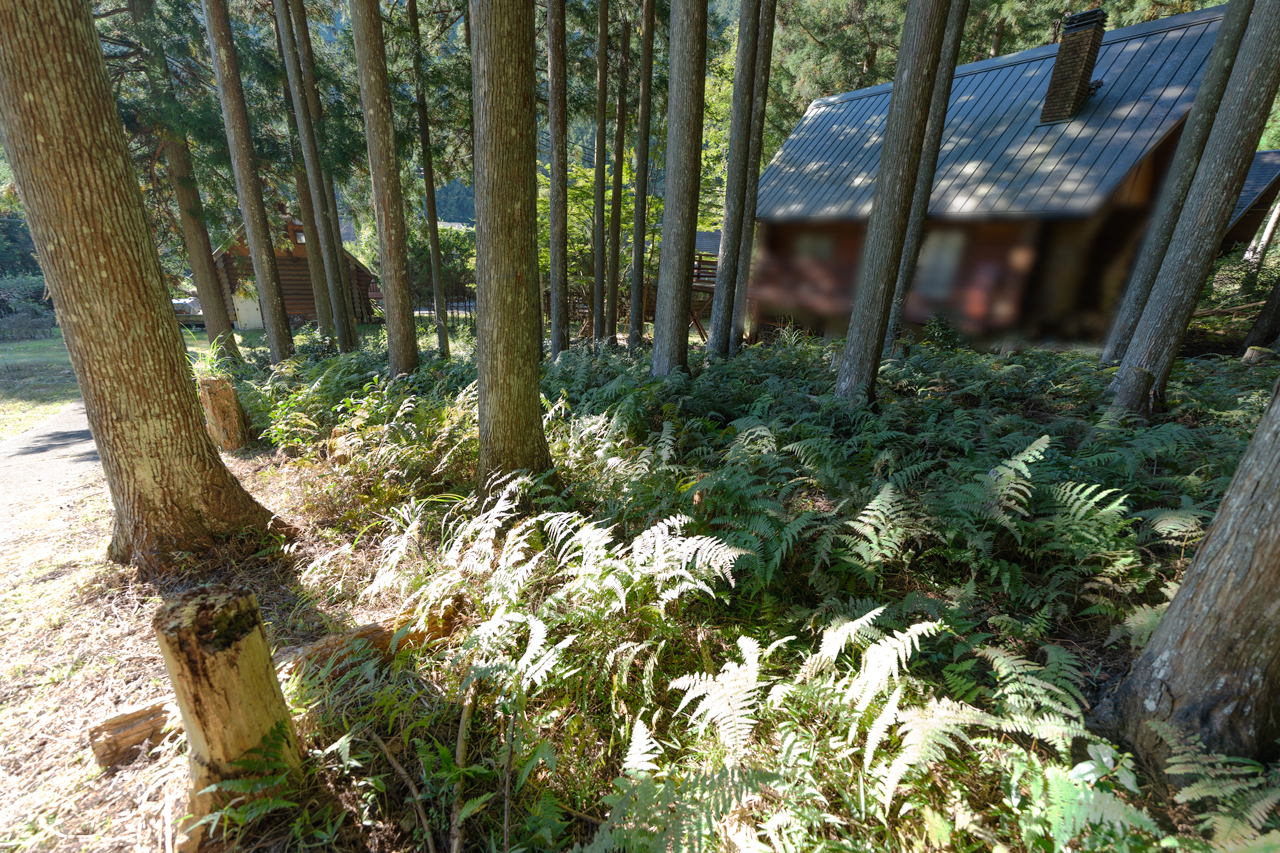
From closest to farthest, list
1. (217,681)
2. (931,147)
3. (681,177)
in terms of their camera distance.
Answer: (217,681)
(681,177)
(931,147)

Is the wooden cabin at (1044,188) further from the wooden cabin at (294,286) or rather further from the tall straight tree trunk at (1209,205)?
the wooden cabin at (294,286)

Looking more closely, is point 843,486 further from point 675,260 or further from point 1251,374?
point 1251,374

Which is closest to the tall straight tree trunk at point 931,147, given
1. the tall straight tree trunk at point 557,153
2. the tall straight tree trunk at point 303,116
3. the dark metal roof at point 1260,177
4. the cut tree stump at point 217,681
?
the tall straight tree trunk at point 557,153

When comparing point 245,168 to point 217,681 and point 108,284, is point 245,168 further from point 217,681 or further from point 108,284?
point 217,681

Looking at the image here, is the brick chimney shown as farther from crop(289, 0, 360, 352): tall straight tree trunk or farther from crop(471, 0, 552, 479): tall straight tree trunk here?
crop(289, 0, 360, 352): tall straight tree trunk

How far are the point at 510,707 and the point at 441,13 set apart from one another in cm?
1496

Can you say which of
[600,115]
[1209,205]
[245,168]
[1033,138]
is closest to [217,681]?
[1209,205]

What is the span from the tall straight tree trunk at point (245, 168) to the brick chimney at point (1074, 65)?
661 inches

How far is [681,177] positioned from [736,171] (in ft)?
9.52

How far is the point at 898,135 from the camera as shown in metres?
5.18

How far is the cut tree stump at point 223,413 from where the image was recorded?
6.38 m

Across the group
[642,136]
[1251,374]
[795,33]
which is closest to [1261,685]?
[1251,374]

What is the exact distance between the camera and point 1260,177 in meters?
13.1

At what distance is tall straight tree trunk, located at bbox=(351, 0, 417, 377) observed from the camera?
20.6 feet
